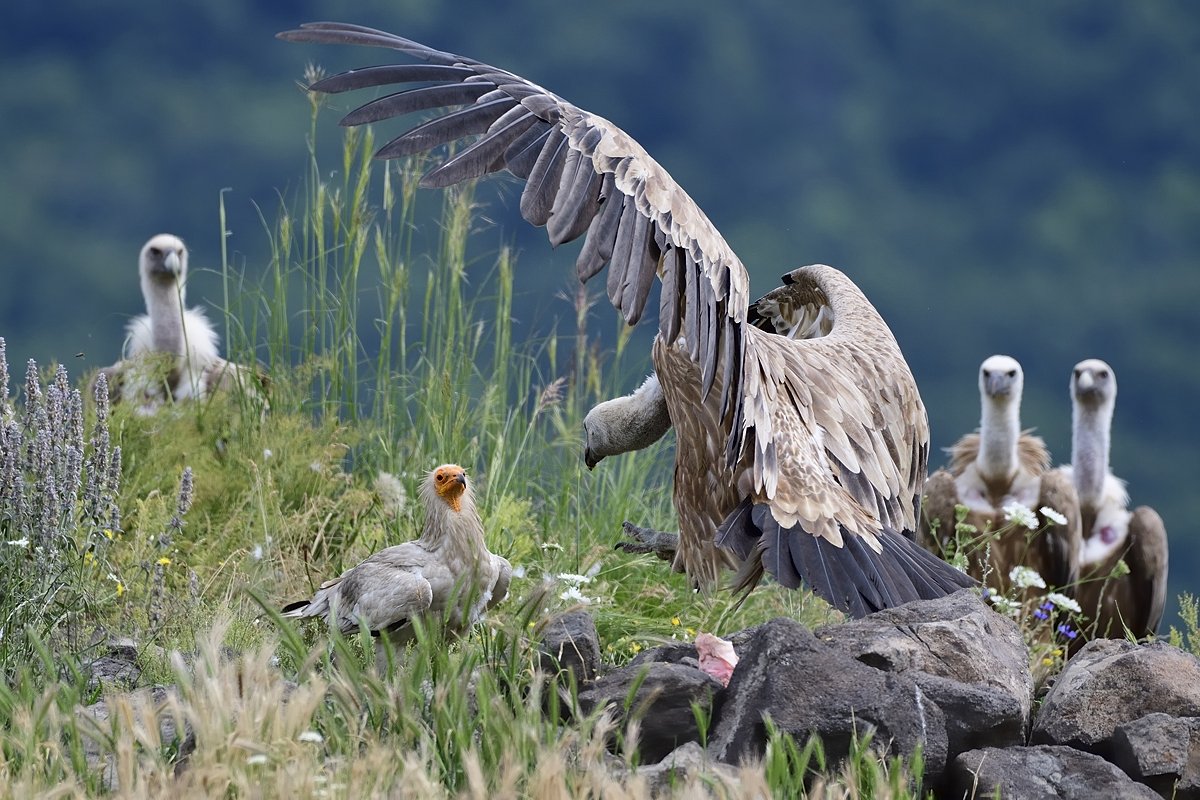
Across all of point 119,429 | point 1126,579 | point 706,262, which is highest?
point 706,262

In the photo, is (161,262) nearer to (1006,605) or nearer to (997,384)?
(997,384)

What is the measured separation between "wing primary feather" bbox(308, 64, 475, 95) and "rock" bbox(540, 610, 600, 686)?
61.7 inches

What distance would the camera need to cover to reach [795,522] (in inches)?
167

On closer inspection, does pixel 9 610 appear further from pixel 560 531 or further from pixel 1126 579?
pixel 1126 579

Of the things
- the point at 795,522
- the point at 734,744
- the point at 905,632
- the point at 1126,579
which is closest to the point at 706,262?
the point at 795,522

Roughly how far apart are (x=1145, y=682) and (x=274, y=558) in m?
2.84

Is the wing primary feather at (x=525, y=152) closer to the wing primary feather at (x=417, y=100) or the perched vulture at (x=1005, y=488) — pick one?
the wing primary feather at (x=417, y=100)

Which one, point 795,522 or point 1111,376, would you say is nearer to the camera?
point 795,522

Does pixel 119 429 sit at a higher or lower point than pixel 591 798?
higher

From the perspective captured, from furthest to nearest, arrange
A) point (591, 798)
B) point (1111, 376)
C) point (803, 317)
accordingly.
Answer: point (1111, 376) < point (803, 317) < point (591, 798)

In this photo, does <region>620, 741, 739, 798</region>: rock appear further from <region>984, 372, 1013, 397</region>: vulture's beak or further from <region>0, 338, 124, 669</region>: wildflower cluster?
<region>984, 372, 1013, 397</region>: vulture's beak

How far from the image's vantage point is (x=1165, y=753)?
3.30 metres

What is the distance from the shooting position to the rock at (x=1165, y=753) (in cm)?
330

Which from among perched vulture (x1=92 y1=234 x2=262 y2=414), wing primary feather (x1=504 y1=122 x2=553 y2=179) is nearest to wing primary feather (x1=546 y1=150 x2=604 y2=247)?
wing primary feather (x1=504 y1=122 x2=553 y2=179)
